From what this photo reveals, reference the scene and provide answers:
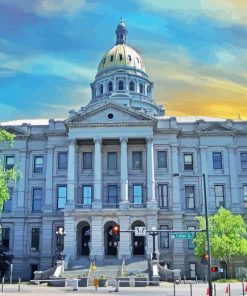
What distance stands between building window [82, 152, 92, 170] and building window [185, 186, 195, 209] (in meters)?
12.5

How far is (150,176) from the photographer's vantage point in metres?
54.9

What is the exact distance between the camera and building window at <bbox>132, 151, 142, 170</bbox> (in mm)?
57344

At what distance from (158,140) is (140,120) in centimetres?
401

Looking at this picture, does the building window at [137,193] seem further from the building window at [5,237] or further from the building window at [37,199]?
the building window at [5,237]

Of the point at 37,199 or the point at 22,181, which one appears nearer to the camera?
the point at 37,199

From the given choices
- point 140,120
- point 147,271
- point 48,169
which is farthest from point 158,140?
point 147,271

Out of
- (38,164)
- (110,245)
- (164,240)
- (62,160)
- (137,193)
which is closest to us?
(164,240)

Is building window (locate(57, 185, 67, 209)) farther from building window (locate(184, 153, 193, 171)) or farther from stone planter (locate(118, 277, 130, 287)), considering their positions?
stone planter (locate(118, 277, 130, 287))

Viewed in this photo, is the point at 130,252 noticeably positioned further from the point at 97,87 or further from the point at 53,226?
the point at 97,87

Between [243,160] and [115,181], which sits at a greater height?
[243,160]

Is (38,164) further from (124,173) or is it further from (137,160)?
(137,160)

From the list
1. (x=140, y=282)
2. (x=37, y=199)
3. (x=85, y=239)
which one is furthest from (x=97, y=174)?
(x=140, y=282)

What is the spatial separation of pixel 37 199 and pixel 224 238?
79.1 feet

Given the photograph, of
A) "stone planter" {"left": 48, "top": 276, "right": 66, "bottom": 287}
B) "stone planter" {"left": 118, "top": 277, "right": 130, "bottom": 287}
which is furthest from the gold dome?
"stone planter" {"left": 118, "top": 277, "right": 130, "bottom": 287}
